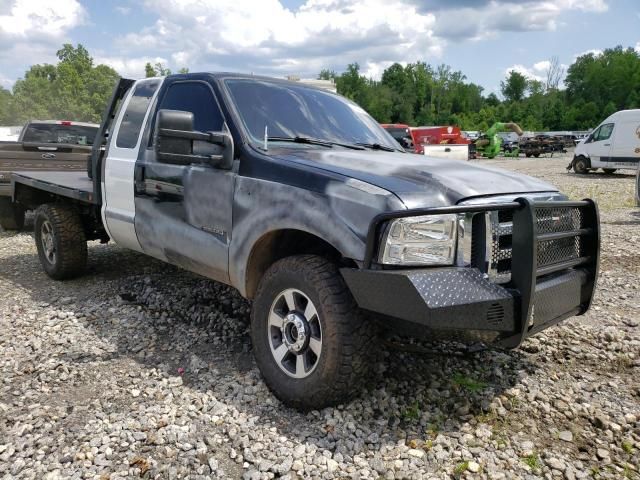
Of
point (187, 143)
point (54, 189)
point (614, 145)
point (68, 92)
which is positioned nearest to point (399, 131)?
point (614, 145)

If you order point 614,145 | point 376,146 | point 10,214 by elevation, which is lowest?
point 10,214

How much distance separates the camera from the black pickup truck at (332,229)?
2.69 metres

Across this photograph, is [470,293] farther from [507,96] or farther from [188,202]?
[507,96]

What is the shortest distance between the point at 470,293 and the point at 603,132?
815 inches

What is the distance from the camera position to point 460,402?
326cm

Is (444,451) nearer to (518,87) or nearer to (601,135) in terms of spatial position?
(601,135)

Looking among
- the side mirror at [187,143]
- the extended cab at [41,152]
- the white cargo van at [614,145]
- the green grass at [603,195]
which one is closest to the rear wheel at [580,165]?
the white cargo van at [614,145]

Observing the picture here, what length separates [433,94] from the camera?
103750 mm

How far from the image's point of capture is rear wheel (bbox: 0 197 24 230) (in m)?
8.61

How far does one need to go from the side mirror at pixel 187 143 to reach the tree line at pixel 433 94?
176 feet

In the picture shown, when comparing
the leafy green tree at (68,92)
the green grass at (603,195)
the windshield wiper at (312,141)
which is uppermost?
the leafy green tree at (68,92)

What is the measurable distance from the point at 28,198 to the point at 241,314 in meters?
3.41

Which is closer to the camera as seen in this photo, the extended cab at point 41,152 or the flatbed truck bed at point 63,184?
the flatbed truck bed at point 63,184

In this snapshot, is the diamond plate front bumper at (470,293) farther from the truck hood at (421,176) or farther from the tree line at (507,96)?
the tree line at (507,96)
